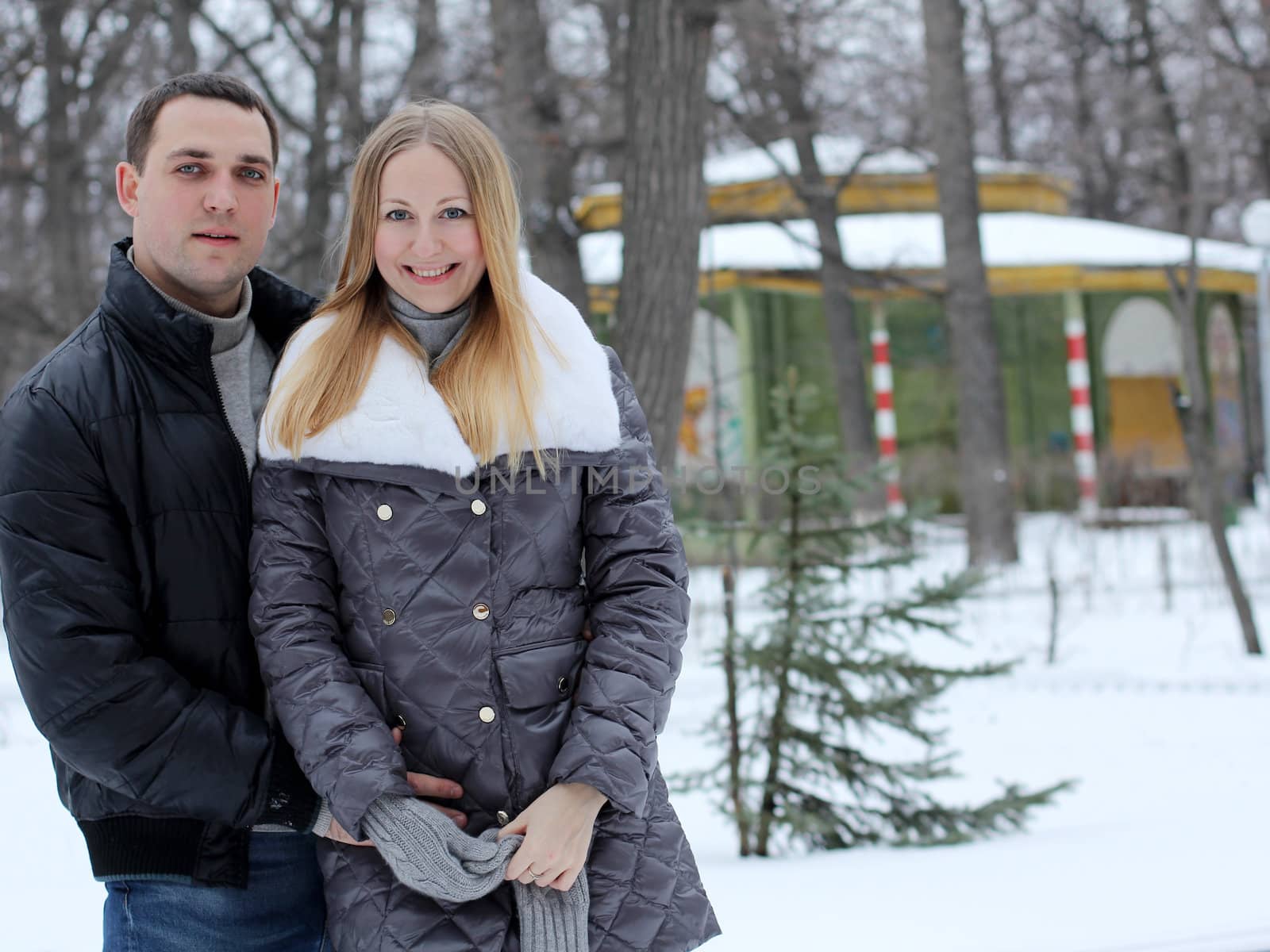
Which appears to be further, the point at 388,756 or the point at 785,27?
the point at 785,27

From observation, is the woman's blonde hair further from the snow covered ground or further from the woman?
the snow covered ground

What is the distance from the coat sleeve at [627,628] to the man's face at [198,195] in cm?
81

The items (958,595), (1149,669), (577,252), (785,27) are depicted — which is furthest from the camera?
(785,27)

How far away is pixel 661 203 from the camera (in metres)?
6.25

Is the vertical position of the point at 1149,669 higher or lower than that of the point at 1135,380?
lower

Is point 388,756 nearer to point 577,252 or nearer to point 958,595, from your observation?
point 958,595

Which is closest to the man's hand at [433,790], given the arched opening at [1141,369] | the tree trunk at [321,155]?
the tree trunk at [321,155]

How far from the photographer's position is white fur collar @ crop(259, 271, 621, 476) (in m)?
2.24

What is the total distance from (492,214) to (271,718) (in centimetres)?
101

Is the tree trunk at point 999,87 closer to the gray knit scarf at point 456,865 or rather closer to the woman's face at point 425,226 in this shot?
the woman's face at point 425,226

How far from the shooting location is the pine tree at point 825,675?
196 inches

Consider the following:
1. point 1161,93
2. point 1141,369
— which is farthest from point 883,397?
point 1161,93

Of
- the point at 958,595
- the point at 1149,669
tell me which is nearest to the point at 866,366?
the point at 1149,669

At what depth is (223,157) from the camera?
2408 mm
